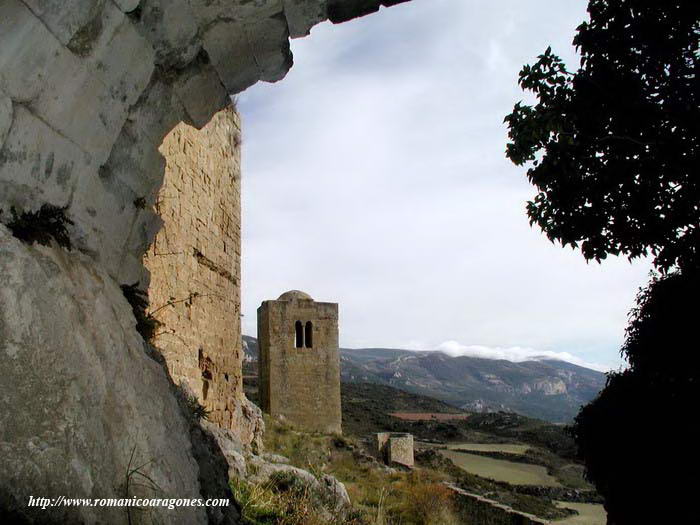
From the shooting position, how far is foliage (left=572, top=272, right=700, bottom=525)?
619cm

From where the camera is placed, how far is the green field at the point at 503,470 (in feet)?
75.8

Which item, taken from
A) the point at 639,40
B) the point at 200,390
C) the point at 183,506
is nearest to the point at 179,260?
the point at 200,390

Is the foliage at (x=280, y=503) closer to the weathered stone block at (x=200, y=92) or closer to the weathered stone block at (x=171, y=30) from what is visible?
the weathered stone block at (x=200, y=92)

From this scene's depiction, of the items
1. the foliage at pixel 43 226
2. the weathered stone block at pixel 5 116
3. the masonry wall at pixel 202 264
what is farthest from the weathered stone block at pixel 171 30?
the masonry wall at pixel 202 264

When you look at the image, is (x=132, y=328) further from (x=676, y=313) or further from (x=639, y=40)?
(x=676, y=313)

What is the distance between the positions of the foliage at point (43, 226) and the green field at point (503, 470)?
74.2ft

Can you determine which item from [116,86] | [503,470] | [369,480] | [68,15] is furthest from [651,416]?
[503,470]

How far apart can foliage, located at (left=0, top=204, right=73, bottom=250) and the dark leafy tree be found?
455cm

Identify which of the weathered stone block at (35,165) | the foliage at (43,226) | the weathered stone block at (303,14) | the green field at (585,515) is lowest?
the green field at (585,515)

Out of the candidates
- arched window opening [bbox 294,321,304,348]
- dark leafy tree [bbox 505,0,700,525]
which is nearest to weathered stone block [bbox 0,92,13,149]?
dark leafy tree [bbox 505,0,700,525]

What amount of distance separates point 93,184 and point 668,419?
247 inches

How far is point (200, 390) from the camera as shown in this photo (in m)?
6.91

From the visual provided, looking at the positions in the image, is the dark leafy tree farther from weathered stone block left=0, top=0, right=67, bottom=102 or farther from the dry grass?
weathered stone block left=0, top=0, right=67, bottom=102

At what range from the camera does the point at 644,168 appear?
561cm
